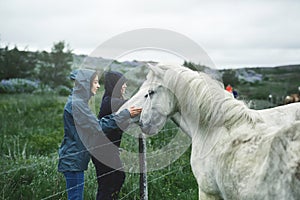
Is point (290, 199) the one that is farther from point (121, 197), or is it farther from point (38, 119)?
point (38, 119)

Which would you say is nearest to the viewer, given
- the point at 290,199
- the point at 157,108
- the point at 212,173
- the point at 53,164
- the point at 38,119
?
the point at 290,199

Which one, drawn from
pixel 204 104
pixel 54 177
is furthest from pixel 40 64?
pixel 204 104

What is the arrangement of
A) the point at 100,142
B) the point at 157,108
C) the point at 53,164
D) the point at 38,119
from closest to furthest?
the point at 157,108 → the point at 100,142 → the point at 53,164 → the point at 38,119

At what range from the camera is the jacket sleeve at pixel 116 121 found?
12.1 ft

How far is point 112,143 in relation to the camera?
4172 mm

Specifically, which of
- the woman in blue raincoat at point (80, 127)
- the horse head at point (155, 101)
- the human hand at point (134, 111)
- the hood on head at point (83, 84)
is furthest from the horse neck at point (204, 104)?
the hood on head at point (83, 84)

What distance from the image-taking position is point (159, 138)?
7797mm

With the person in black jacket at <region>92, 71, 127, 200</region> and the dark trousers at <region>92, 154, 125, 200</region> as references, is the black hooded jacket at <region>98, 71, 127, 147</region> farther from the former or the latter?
the dark trousers at <region>92, 154, 125, 200</region>

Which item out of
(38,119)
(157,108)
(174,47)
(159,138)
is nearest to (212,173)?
(157,108)

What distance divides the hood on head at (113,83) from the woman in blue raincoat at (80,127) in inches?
→ 15.2

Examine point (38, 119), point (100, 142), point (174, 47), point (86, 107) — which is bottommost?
point (38, 119)

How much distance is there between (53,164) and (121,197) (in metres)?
1.38

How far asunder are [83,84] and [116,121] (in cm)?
51

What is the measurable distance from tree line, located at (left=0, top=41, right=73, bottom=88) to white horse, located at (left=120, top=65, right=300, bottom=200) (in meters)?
26.1
